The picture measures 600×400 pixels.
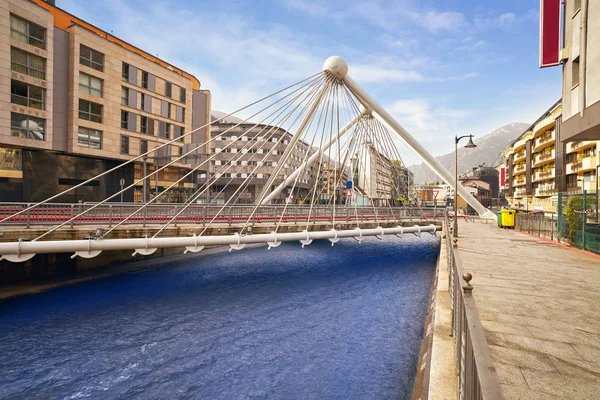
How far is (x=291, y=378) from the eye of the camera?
8.90 metres

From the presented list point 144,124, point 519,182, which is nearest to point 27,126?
point 144,124

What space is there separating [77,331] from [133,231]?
5129mm

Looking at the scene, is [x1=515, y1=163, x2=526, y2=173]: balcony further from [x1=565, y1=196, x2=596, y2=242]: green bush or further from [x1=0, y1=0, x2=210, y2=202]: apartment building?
[x1=0, y1=0, x2=210, y2=202]: apartment building

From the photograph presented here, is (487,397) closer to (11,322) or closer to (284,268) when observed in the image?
(11,322)

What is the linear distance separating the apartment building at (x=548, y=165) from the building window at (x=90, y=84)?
46747 mm

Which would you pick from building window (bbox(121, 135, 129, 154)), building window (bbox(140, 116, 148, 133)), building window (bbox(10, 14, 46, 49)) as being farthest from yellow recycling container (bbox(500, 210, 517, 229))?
building window (bbox(10, 14, 46, 49))

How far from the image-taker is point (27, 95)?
97.9 ft

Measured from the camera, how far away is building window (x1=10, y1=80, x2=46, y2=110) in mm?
28955

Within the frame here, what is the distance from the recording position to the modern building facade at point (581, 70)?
9.14 metres

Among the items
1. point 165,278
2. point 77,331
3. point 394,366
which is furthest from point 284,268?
point 394,366

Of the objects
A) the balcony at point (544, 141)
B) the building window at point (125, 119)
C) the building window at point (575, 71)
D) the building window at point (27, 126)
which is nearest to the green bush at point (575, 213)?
the building window at point (575, 71)

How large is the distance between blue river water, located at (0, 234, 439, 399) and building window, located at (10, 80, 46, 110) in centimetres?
2149

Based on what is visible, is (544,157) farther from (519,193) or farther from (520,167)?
(519,193)

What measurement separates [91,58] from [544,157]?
66.5 m
